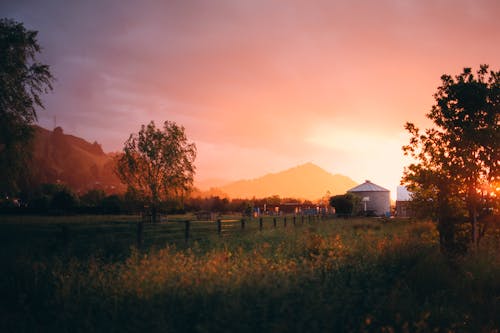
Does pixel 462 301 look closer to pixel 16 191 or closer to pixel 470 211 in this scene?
pixel 470 211

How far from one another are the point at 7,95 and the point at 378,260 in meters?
22.3

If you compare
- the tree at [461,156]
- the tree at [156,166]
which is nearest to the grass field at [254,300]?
the tree at [461,156]

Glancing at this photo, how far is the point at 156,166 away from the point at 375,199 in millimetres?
37785

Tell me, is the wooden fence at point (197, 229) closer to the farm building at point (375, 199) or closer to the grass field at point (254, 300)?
the grass field at point (254, 300)

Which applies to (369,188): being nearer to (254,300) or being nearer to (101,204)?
(101,204)

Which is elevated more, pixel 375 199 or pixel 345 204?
pixel 375 199

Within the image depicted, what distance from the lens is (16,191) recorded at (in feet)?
72.5

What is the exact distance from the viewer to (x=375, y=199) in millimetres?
58812

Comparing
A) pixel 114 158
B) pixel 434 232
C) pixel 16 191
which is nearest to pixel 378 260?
pixel 434 232

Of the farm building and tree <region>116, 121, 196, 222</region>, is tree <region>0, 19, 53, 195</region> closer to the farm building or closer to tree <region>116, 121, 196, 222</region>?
tree <region>116, 121, 196, 222</region>

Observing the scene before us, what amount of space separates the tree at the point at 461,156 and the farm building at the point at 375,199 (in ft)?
155

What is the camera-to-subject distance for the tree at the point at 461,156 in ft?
36.4

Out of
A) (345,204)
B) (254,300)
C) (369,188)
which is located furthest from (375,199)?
→ (254,300)

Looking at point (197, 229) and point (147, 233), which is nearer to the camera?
point (147, 233)
